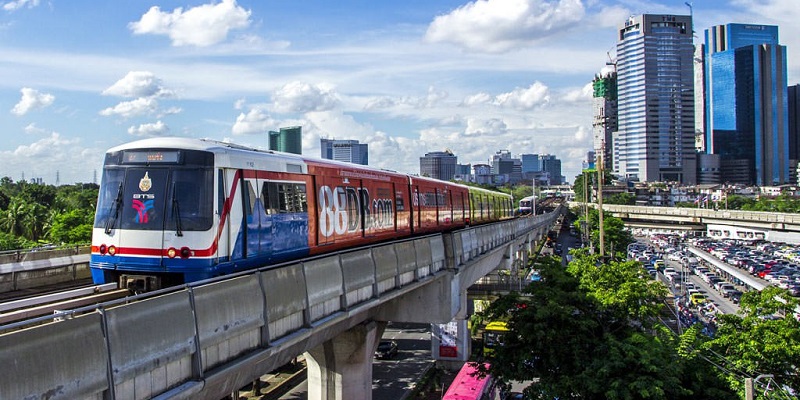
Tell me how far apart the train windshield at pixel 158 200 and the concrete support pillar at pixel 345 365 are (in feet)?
21.3

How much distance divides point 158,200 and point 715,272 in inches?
3022

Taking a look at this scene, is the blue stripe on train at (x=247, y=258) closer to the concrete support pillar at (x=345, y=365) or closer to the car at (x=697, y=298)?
the concrete support pillar at (x=345, y=365)

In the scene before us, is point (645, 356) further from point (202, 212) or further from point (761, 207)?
point (761, 207)

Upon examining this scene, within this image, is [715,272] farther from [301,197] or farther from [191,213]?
[191,213]

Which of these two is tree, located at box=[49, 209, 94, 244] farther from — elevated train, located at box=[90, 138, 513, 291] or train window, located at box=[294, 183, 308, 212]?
elevated train, located at box=[90, 138, 513, 291]

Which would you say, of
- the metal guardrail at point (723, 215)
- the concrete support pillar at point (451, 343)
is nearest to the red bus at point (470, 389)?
the concrete support pillar at point (451, 343)

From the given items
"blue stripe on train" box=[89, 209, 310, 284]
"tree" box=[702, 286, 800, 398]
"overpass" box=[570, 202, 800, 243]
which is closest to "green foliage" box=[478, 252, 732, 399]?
"tree" box=[702, 286, 800, 398]

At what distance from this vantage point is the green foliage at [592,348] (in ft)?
53.9

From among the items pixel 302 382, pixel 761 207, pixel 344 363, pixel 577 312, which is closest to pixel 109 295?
pixel 344 363

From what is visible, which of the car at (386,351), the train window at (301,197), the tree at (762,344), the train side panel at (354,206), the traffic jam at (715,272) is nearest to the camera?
the train window at (301,197)

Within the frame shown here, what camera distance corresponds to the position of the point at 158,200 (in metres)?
12.2

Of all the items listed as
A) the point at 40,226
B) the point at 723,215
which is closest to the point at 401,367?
the point at 40,226

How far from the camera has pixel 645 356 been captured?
16.3m

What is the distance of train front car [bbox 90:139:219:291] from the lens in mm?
11914
